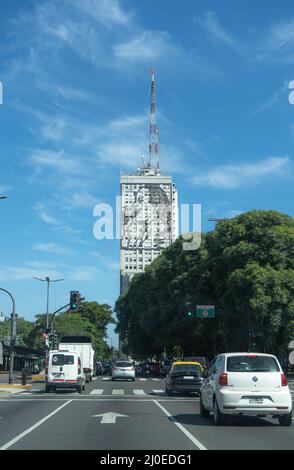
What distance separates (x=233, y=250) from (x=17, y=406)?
98.6ft

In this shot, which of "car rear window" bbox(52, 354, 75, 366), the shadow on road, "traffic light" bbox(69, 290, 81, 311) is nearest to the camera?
the shadow on road

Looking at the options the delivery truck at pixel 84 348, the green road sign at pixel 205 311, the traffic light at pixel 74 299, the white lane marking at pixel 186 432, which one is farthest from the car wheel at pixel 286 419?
the green road sign at pixel 205 311

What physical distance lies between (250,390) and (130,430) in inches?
119

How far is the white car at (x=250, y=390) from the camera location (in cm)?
1566

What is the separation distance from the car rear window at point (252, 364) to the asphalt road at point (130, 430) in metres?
1.34

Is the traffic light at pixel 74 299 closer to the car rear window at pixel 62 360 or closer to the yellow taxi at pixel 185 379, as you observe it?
the car rear window at pixel 62 360

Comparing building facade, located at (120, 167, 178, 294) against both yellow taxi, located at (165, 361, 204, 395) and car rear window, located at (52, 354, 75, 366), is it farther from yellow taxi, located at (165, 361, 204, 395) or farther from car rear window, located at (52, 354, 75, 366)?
yellow taxi, located at (165, 361, 204, 395)

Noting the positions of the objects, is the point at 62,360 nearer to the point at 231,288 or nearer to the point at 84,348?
the point at 84,348

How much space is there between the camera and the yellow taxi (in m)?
29.5

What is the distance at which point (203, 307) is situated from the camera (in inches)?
2140

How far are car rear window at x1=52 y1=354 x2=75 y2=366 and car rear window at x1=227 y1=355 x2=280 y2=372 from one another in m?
16.8

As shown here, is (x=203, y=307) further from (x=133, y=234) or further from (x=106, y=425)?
(x=133, y=234)

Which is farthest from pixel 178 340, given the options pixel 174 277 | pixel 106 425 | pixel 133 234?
pixel 133 234

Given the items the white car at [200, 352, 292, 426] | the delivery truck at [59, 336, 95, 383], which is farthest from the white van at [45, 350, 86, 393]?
the white car at [200, 352, 292, 426]
